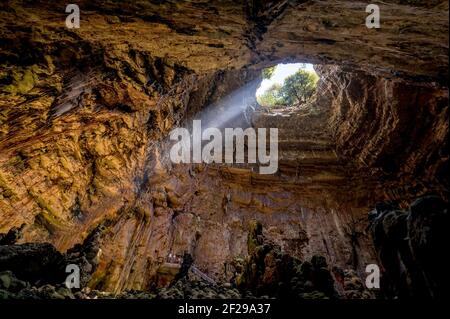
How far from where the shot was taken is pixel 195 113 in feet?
46.2

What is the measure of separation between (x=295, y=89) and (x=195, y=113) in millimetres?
9558

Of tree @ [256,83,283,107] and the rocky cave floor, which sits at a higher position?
tree @ [256,83,283,107]

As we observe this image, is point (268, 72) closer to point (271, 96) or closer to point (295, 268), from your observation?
point (271, 96)

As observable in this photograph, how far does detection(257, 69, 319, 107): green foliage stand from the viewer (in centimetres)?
1984

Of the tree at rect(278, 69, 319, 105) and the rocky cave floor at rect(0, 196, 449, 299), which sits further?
the tree at rect(278, 69, 319, 105)

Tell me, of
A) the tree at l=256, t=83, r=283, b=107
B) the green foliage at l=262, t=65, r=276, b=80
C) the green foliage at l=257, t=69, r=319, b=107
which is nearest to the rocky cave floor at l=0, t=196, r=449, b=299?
the green foliage at l=257, t=69, r=319, b=107

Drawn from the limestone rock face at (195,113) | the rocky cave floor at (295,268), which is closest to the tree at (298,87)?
the limestone rock face at (195,113)

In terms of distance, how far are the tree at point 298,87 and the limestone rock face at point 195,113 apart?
11.1ft

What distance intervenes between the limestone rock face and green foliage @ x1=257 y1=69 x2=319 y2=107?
3374 millimetres

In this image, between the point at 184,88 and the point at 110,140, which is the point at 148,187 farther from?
the point at 184,88

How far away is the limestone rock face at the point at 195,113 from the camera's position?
5816 millimetres

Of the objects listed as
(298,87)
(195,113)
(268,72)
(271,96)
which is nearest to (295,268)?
(195,113)

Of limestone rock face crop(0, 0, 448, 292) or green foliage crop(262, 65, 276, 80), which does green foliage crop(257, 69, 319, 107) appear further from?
limestone rock face crop(0, 0, 448, 292)
